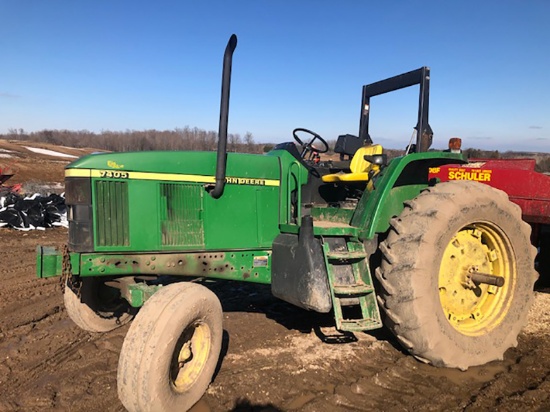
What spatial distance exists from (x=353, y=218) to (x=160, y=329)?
1958mm

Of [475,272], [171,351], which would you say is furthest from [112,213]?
[475,272]

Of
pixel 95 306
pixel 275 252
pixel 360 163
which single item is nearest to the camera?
pixel 275 252

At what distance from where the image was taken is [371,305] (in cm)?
360

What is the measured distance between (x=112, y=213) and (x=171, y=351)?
3.85ft

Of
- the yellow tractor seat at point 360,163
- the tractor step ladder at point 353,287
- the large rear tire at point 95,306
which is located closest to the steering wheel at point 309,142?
the yellow tractor seat at point 360,163

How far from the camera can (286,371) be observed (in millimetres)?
3557

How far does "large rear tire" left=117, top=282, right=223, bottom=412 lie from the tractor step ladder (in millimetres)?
917

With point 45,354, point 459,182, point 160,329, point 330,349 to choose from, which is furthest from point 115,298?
point 459,182

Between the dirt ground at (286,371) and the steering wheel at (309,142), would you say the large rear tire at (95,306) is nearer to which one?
the dirt ground at (286,371)

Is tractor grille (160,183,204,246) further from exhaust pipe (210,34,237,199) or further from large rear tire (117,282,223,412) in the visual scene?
large rear tire (117,282,223,412)

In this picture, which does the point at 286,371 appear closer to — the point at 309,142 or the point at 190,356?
the point at 190,356

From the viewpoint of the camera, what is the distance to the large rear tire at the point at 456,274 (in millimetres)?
3412

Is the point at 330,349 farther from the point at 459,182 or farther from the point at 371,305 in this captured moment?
the point at 459,182

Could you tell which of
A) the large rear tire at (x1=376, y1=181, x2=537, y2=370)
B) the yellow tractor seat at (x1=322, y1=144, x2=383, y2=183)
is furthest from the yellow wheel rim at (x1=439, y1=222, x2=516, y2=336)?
the yellow tractor seat at (x1=322, y1=144, x2=383, y2=183)
